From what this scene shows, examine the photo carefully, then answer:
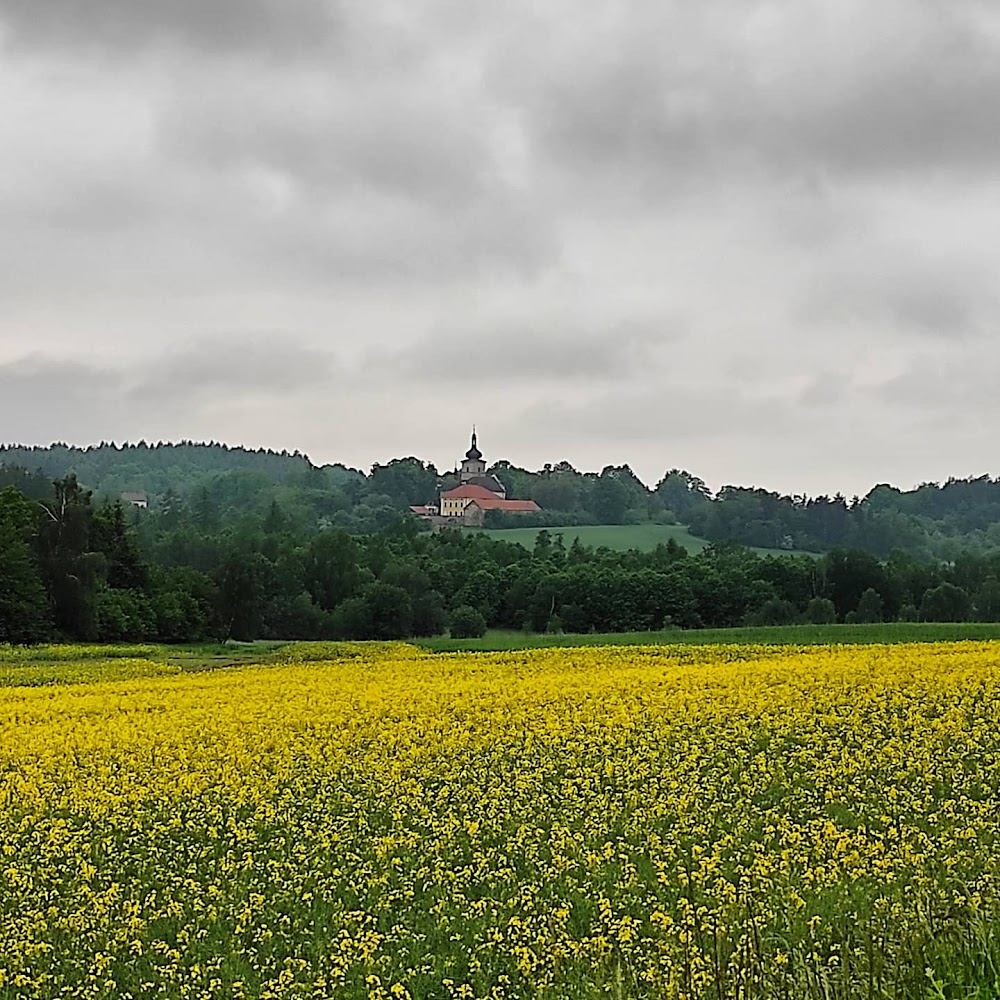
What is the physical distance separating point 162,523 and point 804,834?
131774mm

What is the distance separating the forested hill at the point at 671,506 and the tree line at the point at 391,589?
42418 mm

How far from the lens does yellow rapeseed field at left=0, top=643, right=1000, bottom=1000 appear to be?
26.6ft

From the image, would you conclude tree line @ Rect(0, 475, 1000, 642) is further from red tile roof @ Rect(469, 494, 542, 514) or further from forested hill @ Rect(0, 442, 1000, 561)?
red tile roof @ Rect(469, 494, 542, 514)

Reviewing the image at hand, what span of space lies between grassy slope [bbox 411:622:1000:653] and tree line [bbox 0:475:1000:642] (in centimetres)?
1628

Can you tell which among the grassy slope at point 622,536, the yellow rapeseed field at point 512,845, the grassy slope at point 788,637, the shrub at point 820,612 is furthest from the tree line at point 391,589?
the yellow rapeseed field at point 512,845

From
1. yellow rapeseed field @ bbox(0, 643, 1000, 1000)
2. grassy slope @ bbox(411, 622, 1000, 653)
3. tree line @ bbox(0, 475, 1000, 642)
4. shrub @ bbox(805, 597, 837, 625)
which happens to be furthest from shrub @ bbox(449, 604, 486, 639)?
yellow rapeseed field @ bbox(0, 643, 1000, 1000)

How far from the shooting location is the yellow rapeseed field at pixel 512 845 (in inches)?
319

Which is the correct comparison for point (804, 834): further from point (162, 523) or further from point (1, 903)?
point (162, 523)

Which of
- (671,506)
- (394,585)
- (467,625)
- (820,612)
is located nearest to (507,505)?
(671,506)

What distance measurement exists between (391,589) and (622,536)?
6499 cm

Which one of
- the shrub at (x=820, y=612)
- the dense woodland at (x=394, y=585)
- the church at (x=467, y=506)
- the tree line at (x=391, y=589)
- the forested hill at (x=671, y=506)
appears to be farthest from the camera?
the church at (x=467, y=506)

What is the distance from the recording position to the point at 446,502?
184m

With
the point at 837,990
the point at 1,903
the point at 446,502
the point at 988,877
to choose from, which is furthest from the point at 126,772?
the point at 446,502

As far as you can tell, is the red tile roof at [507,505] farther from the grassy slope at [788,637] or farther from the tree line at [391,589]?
the grassy slope at [788,637]
